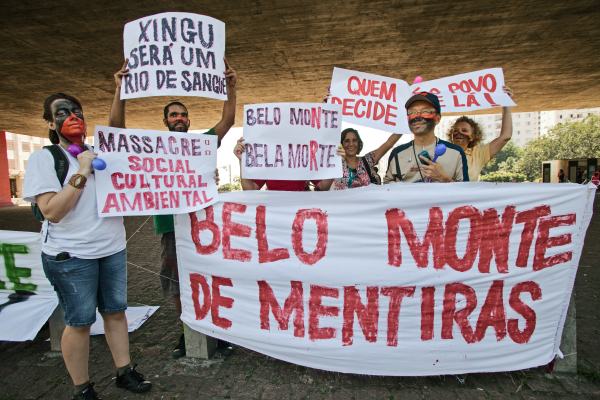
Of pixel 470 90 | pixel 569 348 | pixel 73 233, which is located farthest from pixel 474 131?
pixel 73 233

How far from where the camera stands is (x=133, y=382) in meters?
2.53

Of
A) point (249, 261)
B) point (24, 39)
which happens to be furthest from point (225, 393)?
point (24, 39)

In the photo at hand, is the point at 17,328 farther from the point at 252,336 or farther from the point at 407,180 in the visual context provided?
the point at 407,180

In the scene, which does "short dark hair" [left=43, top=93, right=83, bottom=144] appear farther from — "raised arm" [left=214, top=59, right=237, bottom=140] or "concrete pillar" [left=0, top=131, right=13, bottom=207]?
"concrete pillar" [left=0, top=131, right=13, bottom=207]

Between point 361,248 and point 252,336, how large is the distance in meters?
1.09

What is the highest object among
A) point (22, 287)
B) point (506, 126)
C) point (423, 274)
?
point (506, 126)

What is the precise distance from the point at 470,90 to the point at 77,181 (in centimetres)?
356

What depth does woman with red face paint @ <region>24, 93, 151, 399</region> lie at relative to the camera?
2115mm

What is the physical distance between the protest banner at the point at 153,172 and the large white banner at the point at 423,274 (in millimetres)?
585

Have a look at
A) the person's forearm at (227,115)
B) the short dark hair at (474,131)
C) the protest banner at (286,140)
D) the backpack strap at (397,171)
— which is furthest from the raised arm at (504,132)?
the person's forearm at (227,115)

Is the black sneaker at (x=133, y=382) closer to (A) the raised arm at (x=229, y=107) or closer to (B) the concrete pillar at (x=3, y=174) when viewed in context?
(A) the raised arm at (x=229, y=107)

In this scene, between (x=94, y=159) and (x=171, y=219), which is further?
(x=171, y=219)

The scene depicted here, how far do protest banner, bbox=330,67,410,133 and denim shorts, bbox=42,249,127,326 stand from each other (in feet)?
8.07

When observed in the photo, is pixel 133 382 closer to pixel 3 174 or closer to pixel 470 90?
pixel 470 90
